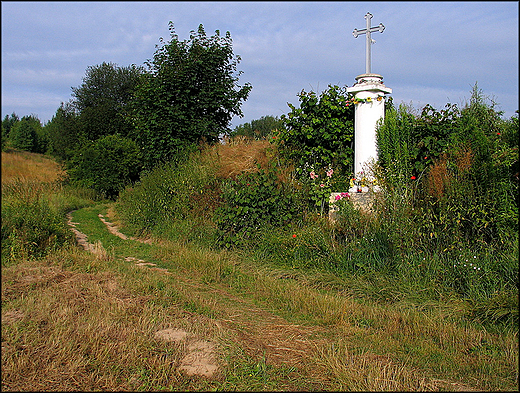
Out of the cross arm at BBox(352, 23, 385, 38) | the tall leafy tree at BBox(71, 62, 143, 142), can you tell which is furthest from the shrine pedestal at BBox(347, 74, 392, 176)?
the tall leafy tree at BBox(71, 62, 143, 142)

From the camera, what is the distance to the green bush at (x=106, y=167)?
18500 mm

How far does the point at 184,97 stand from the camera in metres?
13.6

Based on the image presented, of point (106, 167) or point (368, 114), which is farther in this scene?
point (106, 167)

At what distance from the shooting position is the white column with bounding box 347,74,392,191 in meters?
7.68

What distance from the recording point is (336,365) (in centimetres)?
336

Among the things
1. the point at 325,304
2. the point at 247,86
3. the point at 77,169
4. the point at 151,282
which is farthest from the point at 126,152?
the point at 325,304

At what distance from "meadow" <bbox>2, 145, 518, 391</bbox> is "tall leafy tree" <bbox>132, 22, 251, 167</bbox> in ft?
19.0

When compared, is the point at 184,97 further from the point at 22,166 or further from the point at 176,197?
the point at 22,166

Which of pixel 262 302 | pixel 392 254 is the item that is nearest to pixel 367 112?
pixel 392 254

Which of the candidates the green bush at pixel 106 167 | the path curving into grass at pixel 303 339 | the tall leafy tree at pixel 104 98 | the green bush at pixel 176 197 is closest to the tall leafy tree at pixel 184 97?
the green bush at pixel 176 197

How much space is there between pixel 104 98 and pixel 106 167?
13735mm

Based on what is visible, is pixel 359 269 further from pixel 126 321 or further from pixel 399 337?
pixel 126 321

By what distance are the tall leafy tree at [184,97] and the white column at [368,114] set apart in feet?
21.6

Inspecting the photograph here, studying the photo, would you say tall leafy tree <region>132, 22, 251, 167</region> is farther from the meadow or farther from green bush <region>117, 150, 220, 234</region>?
the meadow
